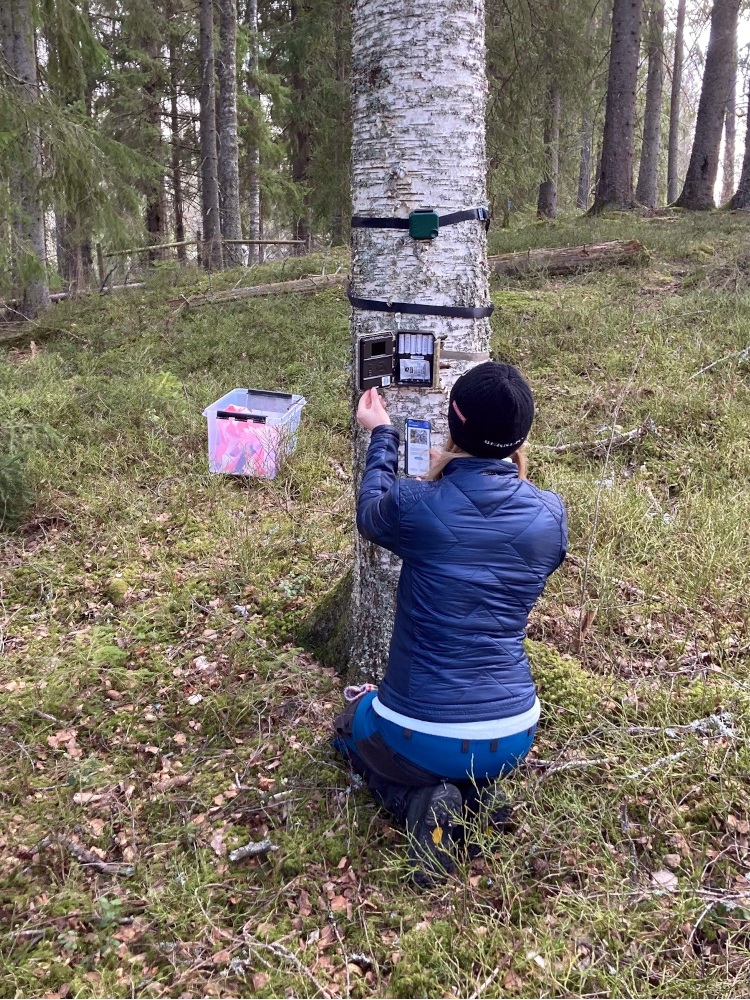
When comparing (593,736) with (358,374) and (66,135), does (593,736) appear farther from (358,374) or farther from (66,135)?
(66,135)

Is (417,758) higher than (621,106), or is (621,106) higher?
(621,106)

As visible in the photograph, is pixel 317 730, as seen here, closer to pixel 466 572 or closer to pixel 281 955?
pixel 281 955

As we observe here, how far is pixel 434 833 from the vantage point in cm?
236

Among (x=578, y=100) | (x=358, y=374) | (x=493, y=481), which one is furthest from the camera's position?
(x=578, y=100)

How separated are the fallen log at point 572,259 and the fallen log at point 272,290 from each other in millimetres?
2297

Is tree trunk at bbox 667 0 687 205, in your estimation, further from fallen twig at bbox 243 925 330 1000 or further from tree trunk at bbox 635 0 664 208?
fallen twig at bbox 243 925 330 1000

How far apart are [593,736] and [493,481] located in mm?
1204

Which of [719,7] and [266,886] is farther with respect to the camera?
[719,7]

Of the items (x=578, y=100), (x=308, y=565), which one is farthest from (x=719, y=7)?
(x=308, y=565)

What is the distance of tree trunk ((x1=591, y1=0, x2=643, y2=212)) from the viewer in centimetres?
1191

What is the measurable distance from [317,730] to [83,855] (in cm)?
100

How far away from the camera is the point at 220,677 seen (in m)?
3.50

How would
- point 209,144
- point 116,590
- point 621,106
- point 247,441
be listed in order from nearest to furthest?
point 116,590
point 247,441
point 621,106
point 209,144

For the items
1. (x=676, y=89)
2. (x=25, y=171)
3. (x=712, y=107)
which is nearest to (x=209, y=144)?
(x=25, y=171)
